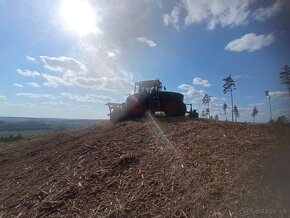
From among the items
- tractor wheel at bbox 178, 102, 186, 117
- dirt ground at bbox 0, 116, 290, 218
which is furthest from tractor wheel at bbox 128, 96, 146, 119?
dirt ground at bbox 0, 116, 290, 218

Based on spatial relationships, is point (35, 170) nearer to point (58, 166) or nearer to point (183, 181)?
point (58, 166)

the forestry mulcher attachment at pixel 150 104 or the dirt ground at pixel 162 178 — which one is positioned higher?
the forestry mulcher attachment at pixel 150 104

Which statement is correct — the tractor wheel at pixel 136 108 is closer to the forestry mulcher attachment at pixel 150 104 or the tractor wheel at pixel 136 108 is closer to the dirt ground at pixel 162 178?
the forestry mulcher attachment at pixel 150 104

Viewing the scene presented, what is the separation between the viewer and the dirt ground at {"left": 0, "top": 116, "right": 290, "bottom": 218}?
19.2ft

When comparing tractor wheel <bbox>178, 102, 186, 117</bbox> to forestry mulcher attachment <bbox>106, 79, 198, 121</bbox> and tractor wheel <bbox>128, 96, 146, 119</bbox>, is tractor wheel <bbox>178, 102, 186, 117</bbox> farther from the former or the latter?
tractor wheel <bbox>128, 96, 146, 119</bbox>

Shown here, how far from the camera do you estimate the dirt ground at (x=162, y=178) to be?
5848 millimetres

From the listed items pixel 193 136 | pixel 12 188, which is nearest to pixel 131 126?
pixel 193 136

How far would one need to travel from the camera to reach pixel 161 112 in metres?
21.3

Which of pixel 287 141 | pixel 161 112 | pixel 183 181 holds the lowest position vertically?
pixel 183 181

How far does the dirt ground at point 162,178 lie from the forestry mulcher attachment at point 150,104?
29.1ft

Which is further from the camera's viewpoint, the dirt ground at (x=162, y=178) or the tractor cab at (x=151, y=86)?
the tractor cab at (x=151, y=86)

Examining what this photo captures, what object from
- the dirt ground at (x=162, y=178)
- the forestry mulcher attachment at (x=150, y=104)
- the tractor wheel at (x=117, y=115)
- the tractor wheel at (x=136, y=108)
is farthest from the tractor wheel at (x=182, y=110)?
the dirt ground at (x=162, y=178)

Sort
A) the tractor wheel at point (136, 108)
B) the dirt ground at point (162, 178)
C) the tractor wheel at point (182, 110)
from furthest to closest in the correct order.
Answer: the tractor wheel at point (182, 110), the tractor wheel at point (136, 108), the dirt ground at point (162, 178)

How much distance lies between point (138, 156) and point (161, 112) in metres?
12.4
